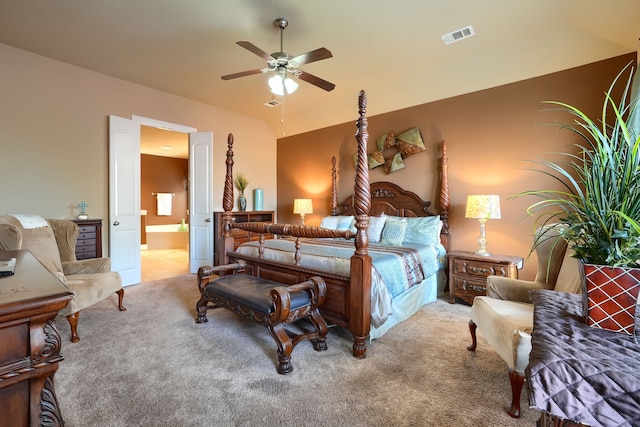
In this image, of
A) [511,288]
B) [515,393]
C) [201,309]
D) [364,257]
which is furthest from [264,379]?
[511,288]

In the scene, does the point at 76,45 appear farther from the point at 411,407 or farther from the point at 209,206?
the point at 411,407

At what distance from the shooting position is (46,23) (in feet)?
9.75

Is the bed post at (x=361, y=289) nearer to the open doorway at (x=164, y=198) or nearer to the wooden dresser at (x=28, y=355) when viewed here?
the wooden dresser at (x=28, y=355)

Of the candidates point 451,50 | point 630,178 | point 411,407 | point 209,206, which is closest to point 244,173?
point 209,206

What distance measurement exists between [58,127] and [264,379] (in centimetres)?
428

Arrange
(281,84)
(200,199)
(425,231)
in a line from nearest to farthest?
(281,84)
(425,231)
(200,199)

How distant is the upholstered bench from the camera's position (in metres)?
2.10

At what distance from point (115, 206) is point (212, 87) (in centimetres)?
233

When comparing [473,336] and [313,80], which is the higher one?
[313,80]

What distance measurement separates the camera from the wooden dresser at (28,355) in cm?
80

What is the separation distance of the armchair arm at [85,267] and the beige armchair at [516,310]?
3.77 m

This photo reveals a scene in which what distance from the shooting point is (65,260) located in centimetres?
322

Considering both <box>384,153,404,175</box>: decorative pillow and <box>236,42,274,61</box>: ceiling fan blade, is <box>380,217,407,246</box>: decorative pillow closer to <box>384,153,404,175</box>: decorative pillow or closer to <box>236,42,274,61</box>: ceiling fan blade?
<box>384,153,404,175</box>: decorative pillow

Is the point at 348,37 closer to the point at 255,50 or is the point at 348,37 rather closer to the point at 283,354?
the point at 255,50
